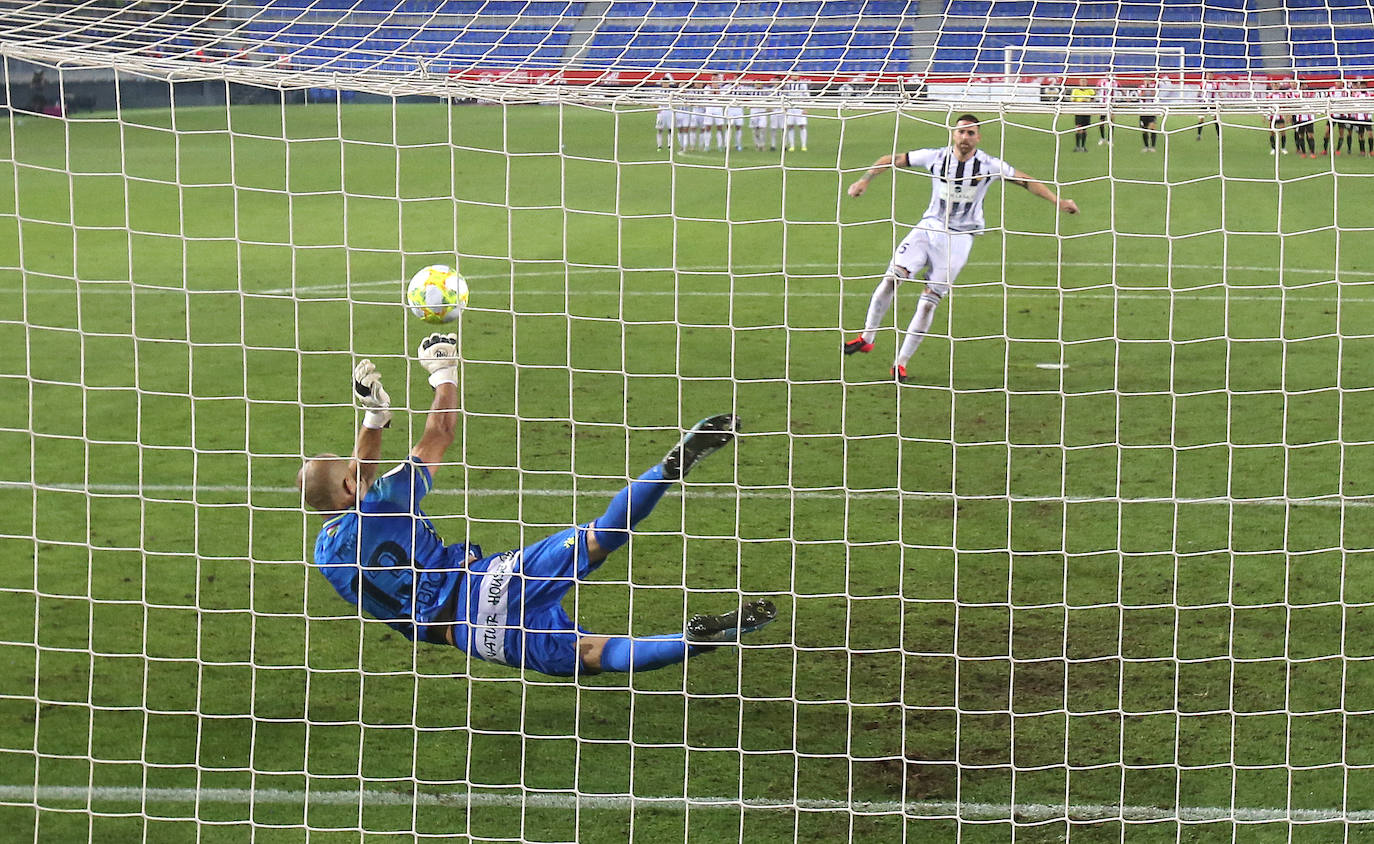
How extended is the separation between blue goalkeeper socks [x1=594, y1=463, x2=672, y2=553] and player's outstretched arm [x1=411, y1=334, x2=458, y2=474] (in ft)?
2.05

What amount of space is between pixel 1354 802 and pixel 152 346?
895cm

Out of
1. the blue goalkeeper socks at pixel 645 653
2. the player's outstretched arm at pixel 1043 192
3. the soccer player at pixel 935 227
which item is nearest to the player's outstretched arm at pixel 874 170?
the soccer player at pixel 935 227

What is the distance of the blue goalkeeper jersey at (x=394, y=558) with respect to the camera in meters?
5.05

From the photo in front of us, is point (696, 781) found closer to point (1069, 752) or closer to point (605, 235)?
point (1069, 752)

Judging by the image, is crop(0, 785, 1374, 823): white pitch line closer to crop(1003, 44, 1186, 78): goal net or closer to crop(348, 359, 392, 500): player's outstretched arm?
crop(348, 359, 392, 500): player's outstretched arm

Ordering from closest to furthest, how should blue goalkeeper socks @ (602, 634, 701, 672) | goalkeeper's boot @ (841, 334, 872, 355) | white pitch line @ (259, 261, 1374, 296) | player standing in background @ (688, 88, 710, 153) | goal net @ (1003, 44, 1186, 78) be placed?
blue goalkeeper socks @ (602, 634, 701, 672) < goal net @ (1003, 44, 1186, 78) < goalkeeper's boot @ (841, 334, 872, 355) < white pitch line @ (259, 261, 1374, 296) < player standing in background @ (688, 88, 710, 153)

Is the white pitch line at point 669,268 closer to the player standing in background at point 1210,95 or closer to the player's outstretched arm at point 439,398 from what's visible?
the player standing in background at point 1210,95

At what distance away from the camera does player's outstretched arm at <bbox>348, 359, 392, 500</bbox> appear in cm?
498

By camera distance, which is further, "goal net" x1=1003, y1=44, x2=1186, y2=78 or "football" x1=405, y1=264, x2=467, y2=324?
"football" x1=405, y1=264, x2=467, y2=324

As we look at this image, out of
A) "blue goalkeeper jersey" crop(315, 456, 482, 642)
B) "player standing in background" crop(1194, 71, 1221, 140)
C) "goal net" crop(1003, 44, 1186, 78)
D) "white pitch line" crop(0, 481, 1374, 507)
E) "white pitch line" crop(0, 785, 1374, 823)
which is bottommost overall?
"white pitch line" crop(0, 785, 1374, 823)

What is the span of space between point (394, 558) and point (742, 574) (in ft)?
6.27

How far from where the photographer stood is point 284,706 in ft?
17.6

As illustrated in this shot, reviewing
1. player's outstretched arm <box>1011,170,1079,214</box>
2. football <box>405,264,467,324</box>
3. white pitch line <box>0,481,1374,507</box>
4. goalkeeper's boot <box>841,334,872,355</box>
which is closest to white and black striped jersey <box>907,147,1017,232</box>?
player's outstretched arm <box>1011,170,1079,214</box>

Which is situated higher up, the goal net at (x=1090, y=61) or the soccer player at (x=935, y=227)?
the goal net at (x=1090, y=61)
